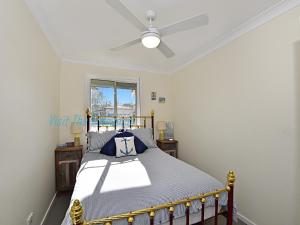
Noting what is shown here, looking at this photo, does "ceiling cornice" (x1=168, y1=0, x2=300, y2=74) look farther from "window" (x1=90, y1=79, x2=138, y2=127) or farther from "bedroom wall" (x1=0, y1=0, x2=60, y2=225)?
"bedroom wall" (x1=0, y1=0, x2=60, y2=225)

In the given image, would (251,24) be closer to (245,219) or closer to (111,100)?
(245,219)

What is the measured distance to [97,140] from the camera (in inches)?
106

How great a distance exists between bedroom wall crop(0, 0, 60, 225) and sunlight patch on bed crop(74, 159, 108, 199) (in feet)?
1.53

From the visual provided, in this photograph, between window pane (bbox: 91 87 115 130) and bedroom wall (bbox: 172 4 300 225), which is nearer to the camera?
bedroom wall (bbox: 172 4 300 225)

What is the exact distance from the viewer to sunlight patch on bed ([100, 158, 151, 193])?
1.36m

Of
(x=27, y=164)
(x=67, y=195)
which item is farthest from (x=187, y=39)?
(x=67, y=195)

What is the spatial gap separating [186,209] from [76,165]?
2.16 metres

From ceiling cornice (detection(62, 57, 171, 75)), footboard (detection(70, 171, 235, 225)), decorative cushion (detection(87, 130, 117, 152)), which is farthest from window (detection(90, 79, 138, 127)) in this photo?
footboard (detection(70, 171, 235, 225))

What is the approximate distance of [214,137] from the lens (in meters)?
2.51

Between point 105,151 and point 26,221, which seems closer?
point 26,221

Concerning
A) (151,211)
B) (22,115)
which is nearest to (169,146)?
(151,211)

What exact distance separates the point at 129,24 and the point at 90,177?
72.3 inches

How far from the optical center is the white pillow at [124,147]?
7.88ft

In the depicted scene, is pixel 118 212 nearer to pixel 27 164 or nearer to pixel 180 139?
pixel 27 164
